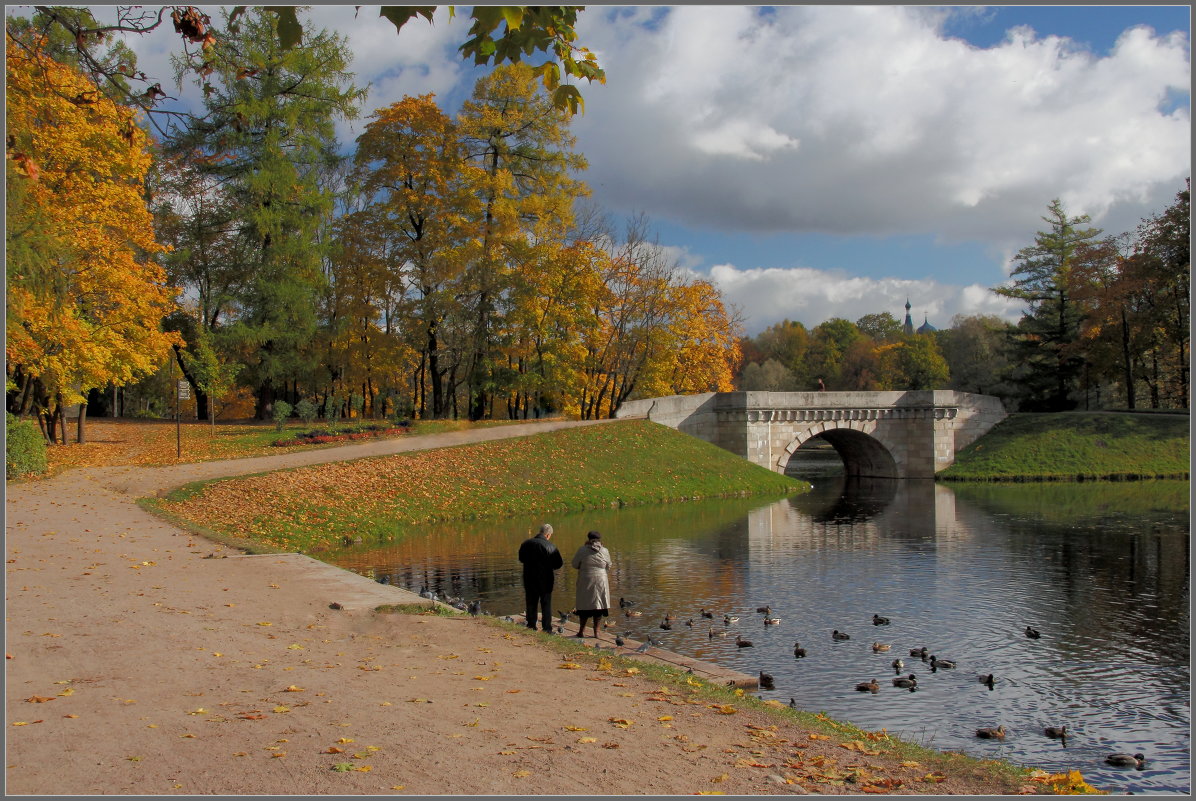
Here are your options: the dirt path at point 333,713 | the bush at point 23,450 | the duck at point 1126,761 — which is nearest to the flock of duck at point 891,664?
the duck at point 1126,761

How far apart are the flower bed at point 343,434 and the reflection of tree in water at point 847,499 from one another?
50.9ft

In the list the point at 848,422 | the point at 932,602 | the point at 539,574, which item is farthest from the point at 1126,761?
the point at 848,422

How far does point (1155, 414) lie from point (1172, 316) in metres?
5.77

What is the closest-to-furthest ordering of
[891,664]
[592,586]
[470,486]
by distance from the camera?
[891,664]
[592,586]
[470,486]

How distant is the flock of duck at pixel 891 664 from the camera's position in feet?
29.4

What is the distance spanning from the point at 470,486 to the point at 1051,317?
41.3 meters

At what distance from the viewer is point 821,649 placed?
41.5ft

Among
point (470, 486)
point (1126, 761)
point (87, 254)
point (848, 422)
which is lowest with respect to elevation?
point (1126, 761)

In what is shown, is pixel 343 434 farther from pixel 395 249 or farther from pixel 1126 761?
pixel 1126 761

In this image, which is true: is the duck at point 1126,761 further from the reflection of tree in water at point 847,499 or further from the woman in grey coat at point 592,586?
the reflection of tree in water at point 847,499

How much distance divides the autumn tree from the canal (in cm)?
2538

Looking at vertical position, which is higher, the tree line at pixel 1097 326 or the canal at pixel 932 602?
the tree line at pixel 1097 326

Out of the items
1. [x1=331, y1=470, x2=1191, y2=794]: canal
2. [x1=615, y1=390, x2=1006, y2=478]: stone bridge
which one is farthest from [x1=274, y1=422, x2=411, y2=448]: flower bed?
[x1=615, y1=390, x2=1006, y2=478]: stone bridge

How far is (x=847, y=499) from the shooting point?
35938 millimetres
